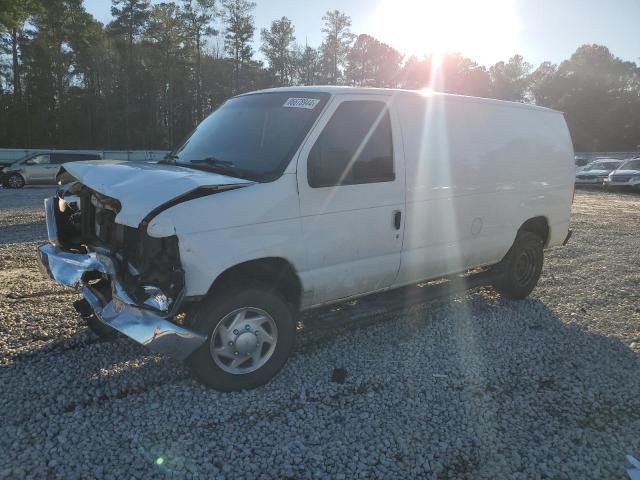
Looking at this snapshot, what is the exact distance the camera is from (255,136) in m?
4.02

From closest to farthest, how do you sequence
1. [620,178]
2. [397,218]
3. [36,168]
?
[397,218], [36,168], [620,178]

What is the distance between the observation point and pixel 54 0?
46.5 m

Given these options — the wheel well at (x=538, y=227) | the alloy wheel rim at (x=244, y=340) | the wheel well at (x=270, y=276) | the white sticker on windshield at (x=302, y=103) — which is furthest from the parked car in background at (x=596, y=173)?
the alloy wheel rim at (x=244, y=340)

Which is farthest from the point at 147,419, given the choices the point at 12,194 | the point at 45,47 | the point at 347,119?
the point at 45,47

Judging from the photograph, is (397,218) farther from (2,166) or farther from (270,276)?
(2,166)

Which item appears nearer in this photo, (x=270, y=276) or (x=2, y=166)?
(x=270, y=276)

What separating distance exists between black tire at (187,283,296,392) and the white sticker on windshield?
150 centimetres

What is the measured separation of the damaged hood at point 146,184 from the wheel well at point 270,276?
0.61 m

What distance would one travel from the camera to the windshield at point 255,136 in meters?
3.73

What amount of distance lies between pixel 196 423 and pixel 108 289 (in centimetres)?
132

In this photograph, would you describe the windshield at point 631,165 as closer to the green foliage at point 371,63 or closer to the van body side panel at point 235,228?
the van body side panel at point 235,228

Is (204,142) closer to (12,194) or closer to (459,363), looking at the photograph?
(459,363)

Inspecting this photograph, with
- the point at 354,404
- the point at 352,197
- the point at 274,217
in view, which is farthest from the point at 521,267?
the point at 274,217

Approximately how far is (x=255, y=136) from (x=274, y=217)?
874mm
